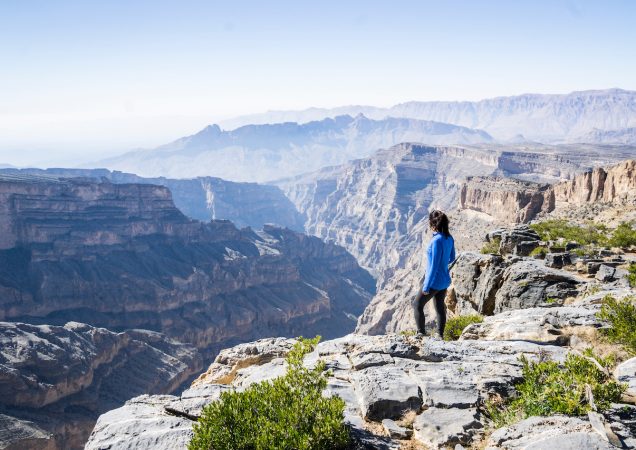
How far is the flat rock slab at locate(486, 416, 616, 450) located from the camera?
6.06 metres

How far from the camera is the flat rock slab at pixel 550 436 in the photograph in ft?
19.9

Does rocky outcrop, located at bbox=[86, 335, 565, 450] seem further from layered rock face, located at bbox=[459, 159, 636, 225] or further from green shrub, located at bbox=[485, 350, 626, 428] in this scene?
layered rock face, located at bbox=[459, 159, 636, 225]

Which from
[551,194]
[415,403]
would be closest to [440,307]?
[415,403]

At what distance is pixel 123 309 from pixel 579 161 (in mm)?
182303

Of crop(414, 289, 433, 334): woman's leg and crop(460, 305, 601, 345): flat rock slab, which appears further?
crop(414, 289, 433, 334): woman's leg

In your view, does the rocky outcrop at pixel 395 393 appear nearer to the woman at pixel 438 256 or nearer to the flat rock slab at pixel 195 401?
the flat rock slab at pixel 195 401

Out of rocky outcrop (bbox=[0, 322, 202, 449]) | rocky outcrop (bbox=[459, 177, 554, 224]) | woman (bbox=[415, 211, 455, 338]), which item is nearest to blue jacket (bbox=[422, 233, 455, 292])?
woman (bbox=[415, 211, 455, 338])

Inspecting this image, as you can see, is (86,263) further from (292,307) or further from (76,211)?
(292,307)

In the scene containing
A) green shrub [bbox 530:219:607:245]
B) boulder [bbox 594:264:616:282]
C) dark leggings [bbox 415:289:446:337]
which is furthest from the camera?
green shrub [bbox 530:219:607:245]

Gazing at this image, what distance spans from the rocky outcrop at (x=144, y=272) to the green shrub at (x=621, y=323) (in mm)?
90815

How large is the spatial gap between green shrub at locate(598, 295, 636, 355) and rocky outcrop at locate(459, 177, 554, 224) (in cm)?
6885

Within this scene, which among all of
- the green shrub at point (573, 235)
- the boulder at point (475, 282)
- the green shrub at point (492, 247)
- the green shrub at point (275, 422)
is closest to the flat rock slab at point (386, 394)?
the green shrub at point (275, 422)

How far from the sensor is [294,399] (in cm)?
727

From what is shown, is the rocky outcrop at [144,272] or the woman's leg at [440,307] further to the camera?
the rocky outcrop at [144,272]
